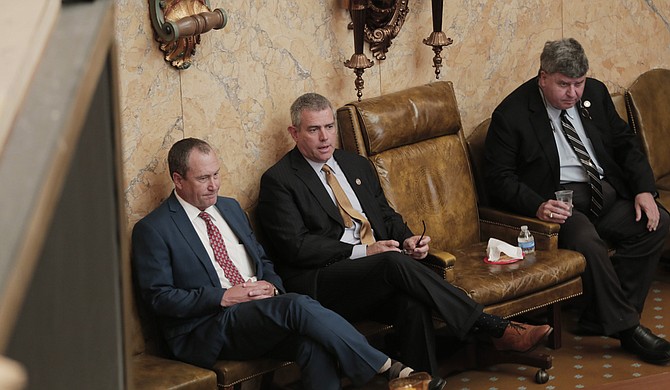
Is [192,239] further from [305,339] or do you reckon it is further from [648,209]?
[648,209]

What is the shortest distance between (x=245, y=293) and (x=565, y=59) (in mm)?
2269

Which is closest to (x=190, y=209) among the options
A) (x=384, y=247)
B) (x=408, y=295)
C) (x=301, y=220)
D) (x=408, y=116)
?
(x=301, y=220)

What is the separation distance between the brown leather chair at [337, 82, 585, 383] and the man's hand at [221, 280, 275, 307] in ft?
2.90

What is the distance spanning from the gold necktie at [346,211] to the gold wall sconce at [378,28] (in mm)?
608

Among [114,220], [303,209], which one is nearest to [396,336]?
[303,209]

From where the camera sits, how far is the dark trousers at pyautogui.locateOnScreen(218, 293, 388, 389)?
4.05 meters

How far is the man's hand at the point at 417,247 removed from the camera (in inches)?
184

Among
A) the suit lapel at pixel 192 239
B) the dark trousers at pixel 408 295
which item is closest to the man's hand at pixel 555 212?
the dark trousers at pixel 408 295

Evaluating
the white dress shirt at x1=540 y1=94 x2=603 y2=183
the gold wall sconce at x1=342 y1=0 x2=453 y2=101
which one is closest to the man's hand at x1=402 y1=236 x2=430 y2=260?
the gold wall sconce at x1=342 y1=0 x2=453 y2=101

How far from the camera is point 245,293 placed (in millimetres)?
4145

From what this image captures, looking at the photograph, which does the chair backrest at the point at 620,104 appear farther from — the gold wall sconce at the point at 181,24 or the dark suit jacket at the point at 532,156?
the gold wall sconce at the point at 181,24

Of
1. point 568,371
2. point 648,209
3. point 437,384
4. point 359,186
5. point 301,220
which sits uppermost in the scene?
point 359,186

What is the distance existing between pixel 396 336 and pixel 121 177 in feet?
14.4

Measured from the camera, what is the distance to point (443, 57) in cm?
570
